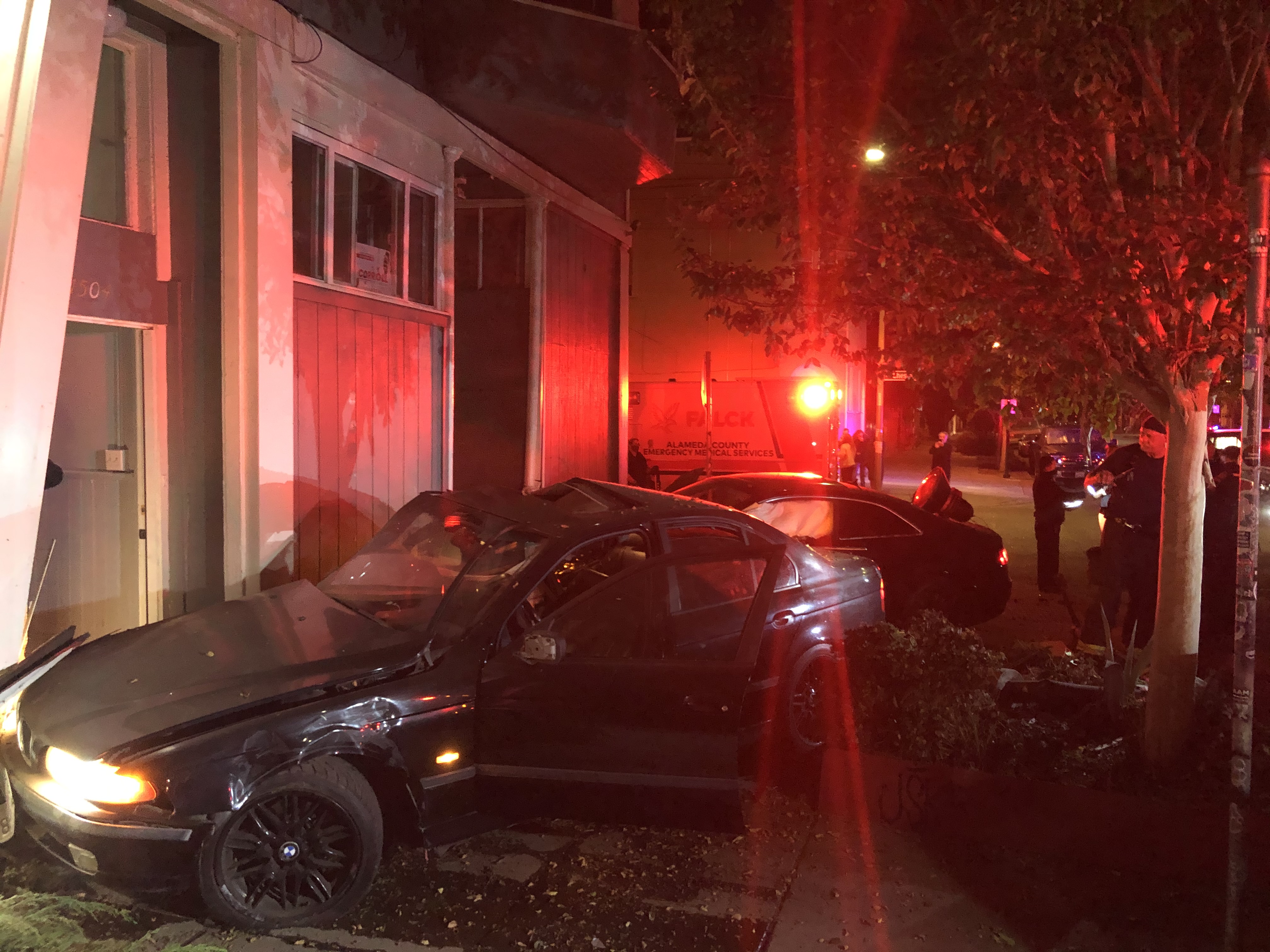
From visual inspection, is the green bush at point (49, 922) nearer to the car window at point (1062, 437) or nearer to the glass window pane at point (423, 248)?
the glass window pane at point (423, 248)

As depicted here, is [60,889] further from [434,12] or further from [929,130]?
[434,12]

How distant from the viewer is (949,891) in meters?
3.97

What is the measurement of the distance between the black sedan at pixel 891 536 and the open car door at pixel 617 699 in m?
3.47

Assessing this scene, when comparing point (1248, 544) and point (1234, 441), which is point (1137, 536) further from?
point (1234, 441)

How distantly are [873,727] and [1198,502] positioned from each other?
6.69ft

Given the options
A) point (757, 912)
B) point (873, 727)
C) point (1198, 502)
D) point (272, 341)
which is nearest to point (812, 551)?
point (873, 727)

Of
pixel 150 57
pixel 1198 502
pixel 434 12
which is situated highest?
pixel 434 12

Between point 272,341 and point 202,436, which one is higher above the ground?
point 272,341

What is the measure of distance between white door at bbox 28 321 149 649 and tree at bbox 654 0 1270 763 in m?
3.98

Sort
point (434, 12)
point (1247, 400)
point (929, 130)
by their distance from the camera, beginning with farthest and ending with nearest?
point (434, 12) < point (929, 130) < point (1247, 400)

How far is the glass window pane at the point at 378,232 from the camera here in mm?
7992

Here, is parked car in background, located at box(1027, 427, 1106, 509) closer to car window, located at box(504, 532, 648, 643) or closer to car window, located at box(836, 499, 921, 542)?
car window, located at box(836, 499, 921, 542)

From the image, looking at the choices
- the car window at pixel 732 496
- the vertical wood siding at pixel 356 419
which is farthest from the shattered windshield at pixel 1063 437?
the vertical wood siding at pixel 356 419

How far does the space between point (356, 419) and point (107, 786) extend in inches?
189
